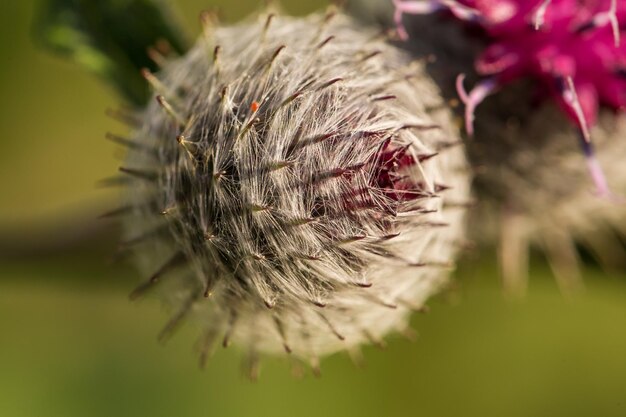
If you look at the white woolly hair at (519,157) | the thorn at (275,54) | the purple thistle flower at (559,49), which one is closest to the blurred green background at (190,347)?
the white woolly hair at (519,157)

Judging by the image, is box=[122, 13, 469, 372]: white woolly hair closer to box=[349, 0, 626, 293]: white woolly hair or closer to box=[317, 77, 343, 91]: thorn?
box=[317, 77, 343, 91]: thorn

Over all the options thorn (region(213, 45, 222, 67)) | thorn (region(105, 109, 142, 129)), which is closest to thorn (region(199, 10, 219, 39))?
thorn (region(213, 45, 222, 67))

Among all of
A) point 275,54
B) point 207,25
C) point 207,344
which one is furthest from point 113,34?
point 207,344

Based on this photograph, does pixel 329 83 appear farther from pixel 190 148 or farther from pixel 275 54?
pixel 190 148

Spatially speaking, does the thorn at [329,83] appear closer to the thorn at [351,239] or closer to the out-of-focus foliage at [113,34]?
the thorn at [351,239]

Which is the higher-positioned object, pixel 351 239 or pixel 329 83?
pixel 329 83

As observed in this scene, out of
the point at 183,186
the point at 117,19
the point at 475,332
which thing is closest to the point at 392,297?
the point at 183,186
